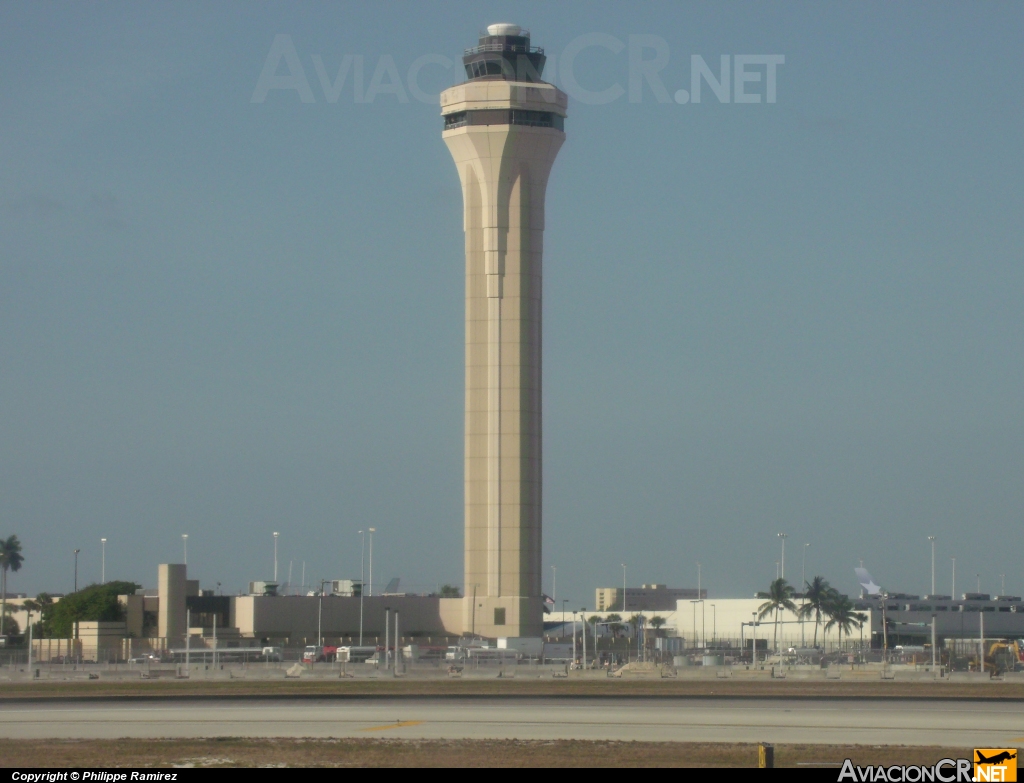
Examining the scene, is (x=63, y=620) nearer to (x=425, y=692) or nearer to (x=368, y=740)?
(x=425, y=692)

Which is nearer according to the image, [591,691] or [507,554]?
[591,691]

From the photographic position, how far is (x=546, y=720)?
4934 centimetres

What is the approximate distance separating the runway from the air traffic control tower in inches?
2976

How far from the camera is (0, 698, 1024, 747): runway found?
1745 inches

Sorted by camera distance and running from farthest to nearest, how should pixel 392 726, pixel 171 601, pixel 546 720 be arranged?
pixel 171 601
pixel 546 720
pixel 392 726

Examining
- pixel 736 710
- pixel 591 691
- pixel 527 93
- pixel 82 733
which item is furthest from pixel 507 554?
pixel 82 733

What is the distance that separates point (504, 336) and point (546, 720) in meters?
88.6

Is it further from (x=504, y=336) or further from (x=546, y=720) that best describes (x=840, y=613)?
(x=546, y=720)

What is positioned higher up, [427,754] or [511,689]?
[427,754]

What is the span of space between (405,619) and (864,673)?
61.2 m

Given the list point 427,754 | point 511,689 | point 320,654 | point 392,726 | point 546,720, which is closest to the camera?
point 427,754

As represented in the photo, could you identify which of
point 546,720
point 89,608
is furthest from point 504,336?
point 546,720

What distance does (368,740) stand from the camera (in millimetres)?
42594

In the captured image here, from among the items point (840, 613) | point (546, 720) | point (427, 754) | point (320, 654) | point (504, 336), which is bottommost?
point (840, 613)
